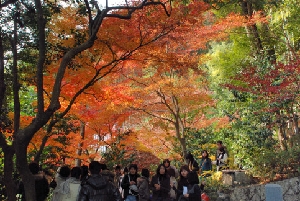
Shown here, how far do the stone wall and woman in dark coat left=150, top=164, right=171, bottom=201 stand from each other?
439 centimetres

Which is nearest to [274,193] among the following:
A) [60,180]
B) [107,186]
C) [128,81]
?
[107,186]

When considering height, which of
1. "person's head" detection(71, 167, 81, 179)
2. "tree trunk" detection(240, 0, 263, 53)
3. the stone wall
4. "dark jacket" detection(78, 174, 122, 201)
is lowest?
the stone wall

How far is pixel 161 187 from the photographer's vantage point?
5.96m

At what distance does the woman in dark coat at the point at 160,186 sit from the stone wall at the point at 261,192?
4.39 meters

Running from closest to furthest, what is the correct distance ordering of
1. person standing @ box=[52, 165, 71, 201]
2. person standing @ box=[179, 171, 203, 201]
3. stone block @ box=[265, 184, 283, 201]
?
stone block @ box=[265, 184, 283, 201], person standing @ box=[179, 171, 203, 201], person standing @ box=[52, 165, 71, 201]

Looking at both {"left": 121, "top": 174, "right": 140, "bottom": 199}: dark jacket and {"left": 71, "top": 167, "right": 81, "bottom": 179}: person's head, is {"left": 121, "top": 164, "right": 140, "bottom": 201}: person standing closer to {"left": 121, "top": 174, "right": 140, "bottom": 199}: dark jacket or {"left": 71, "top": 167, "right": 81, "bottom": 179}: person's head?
{"left": 121, "top": 174, "right": 140, "bottom": 199}: dark jacket

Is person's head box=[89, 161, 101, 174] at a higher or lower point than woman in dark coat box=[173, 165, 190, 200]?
higher

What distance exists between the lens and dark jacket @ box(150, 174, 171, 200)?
19.6ft

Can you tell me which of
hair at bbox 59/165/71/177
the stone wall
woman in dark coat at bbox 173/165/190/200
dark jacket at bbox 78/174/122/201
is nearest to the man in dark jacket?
dark jacket at bbox 78/174/122/201

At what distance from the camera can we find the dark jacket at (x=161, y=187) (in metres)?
5.98

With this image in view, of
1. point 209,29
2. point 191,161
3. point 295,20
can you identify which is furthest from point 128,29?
point 295,20

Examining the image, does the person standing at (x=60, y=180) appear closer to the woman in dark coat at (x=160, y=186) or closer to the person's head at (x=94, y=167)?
the person's head at (x=94, y=167)

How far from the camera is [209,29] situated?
13.4 m

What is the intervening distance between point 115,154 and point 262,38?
10778 mm
